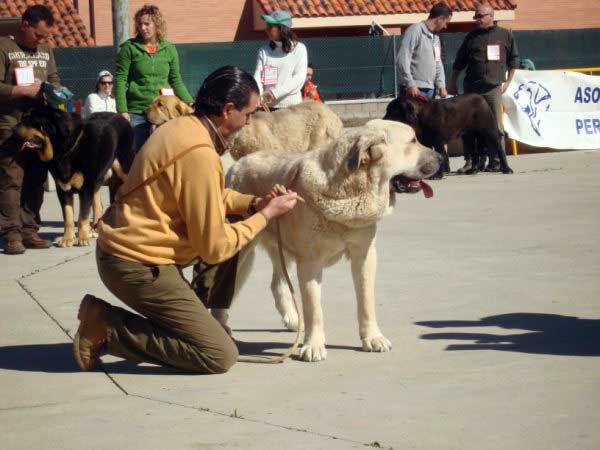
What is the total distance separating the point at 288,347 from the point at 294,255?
579 millimetres

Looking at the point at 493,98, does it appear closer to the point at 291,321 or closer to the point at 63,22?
the point at 291,321

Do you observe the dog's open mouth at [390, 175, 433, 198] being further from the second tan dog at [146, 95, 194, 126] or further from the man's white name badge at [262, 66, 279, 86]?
the second tan dog at [146, 95, 194, 126]

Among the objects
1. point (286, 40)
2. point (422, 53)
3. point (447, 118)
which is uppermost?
point (286, 40)

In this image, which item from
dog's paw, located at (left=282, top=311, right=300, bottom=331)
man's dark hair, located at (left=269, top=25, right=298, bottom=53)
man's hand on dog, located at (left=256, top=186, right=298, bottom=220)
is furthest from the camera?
man's dark hair, located at (left=269, top=25, right=298, bottom=53)

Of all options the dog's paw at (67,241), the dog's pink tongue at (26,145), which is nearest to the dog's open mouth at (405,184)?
the dog's pink tongue at (26,145)

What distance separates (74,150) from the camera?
10.1 m

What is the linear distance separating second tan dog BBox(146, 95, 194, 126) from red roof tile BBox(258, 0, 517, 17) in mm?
21038

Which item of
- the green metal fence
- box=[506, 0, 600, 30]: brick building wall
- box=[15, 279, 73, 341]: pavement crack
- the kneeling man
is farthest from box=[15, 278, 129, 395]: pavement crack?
box=[506, 0, 600, 30]: brick building wall

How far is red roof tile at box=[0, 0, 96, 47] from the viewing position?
29.3 m

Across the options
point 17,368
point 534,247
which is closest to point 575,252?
point 534,247

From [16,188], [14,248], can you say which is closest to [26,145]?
[16,188]

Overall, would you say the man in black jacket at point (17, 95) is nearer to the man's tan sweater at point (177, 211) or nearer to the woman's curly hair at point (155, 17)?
the woman's curly hair at point (155, 17)

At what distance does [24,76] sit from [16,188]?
104cm

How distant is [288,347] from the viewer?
19.9ft
